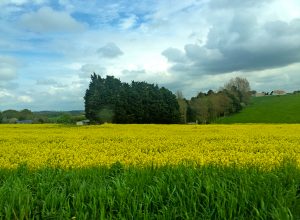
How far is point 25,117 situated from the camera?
88.3 meters

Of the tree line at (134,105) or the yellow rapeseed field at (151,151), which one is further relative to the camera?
the tree line at (134,105)

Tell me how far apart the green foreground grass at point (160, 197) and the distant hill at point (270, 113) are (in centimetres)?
7309

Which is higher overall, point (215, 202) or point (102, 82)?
point (102, 82)

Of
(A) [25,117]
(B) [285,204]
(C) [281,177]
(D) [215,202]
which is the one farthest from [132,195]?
(A) [25,117]

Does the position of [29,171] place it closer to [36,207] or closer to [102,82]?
[36,207]

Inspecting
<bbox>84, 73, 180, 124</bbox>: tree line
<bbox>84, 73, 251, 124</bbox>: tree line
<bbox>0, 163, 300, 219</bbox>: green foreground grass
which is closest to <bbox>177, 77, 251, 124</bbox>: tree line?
<bbox>84, 73, 251, 124</bbox>: tree line

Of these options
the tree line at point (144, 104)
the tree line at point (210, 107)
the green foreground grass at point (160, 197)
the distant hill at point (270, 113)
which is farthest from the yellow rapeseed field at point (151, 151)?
the tree line at point (210, 107)

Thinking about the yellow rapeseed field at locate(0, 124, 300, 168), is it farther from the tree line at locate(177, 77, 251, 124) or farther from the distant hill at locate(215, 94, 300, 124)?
the tree line at locate(177, 77, 251, 124)

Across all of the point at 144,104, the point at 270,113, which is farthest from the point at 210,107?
the point at 144,104

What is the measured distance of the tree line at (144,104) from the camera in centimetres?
7312

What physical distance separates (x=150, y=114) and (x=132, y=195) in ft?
228

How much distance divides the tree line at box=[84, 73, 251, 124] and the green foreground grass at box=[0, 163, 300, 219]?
210 ft

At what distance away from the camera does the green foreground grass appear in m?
4.66

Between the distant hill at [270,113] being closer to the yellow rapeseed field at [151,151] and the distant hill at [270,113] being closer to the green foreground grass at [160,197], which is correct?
the yellow rapeseed field at [151,151]
